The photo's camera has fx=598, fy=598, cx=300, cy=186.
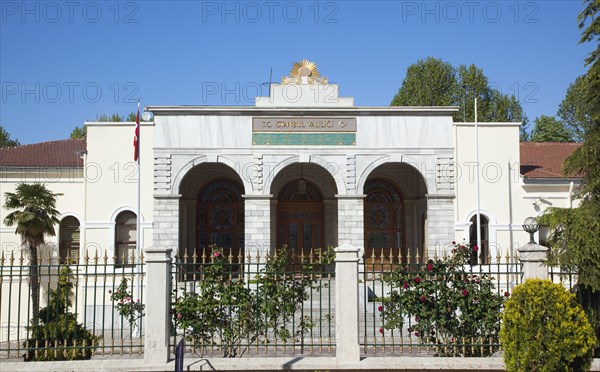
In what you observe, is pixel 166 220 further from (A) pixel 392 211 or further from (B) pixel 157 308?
(B) pixel 157 308

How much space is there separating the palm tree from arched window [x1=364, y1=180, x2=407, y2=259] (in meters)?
12.3

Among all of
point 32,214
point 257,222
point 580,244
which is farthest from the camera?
point 257,222

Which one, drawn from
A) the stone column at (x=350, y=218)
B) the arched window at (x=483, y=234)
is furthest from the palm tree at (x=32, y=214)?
the arched window at (x=483, y=234)

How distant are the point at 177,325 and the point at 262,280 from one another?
1483 millimetres

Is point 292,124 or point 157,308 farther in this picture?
point 292,124

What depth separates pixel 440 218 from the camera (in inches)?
860

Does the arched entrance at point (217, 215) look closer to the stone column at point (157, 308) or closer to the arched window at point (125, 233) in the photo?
the arched window at point (125, 233)

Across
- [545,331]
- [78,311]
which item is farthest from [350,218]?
[545,331]

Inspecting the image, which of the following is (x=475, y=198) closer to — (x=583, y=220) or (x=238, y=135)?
(x=238, y=135)

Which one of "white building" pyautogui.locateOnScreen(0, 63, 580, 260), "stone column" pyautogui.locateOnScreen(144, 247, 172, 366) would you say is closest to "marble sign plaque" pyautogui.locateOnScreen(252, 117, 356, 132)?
"white building" pyautogui.locateOnScreen(0, 63, 580, 260)

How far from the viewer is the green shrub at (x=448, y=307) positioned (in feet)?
30.2

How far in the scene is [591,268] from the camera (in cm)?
934

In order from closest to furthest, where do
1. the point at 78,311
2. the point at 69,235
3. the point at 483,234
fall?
1. the point at 78,311
2. the point at 69,235
3. the point at 483,234

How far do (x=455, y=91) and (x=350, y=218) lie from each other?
22977 millimetres
